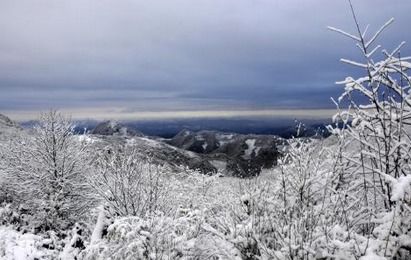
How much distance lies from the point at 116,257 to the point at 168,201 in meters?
7.35

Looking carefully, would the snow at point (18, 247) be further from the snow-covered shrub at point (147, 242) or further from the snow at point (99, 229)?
the snow-covered shrub at point (147, 242)

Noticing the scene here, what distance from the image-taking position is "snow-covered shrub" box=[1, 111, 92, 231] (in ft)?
63.7

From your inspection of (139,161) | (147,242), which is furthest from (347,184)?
(139,161)

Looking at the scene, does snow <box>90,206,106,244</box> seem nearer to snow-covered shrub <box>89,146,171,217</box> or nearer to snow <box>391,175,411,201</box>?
snow-covered shrub <box>89,146,171,217</box>

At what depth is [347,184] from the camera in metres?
5.66

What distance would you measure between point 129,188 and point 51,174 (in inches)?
299

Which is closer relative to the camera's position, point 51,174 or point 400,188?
point 400,188

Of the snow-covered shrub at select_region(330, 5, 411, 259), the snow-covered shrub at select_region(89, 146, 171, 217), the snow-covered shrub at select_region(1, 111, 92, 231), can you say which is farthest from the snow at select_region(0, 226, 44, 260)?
the snow-covered shrub at select_region(330, 5, 411, 259)

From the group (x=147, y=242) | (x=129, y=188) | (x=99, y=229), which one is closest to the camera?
(x=147, y=242)

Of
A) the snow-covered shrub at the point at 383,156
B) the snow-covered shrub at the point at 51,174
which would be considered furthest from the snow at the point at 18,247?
the snow-covered shrub at the point at 383,156

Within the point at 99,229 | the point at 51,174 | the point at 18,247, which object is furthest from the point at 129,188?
the point at 51,174

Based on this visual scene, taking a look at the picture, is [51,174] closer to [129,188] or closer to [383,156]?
[129,188]

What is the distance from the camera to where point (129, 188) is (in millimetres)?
13570

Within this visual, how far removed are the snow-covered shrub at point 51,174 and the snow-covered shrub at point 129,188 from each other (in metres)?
5.20
